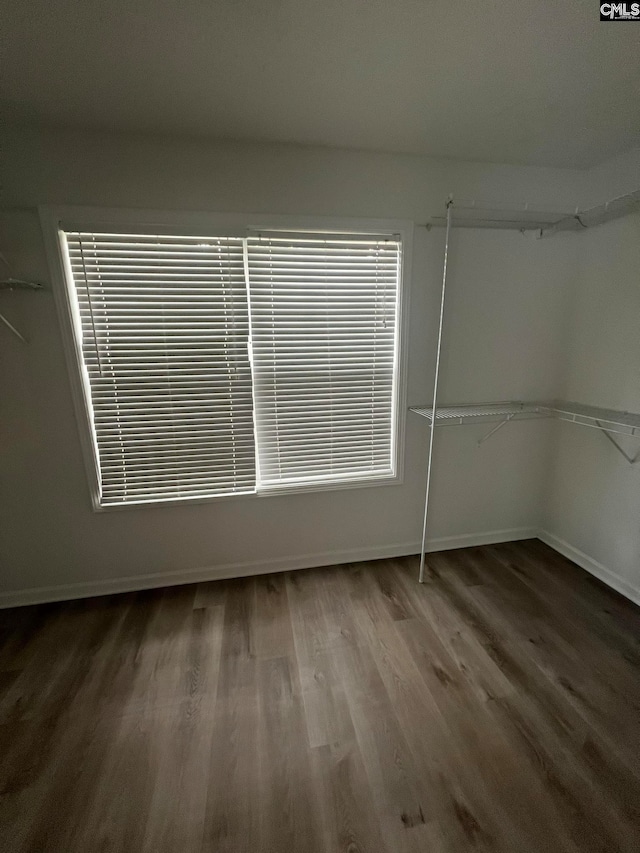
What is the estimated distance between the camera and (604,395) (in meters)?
2.16

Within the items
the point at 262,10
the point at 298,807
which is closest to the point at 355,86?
the point at 262,10

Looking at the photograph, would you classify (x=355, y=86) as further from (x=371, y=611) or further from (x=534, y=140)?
(x=371, y=611)

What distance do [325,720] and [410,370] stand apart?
1.78 metres

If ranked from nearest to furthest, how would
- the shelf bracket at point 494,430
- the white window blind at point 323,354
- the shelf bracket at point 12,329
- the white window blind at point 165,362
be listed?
the shelf bracket at point 12,329, the white window blind at point 165,362, the white window blind at point 323,354, the shelf bracket at point 494,430

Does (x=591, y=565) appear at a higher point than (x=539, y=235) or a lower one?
lower

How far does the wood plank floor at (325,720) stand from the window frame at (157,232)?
0.71 metres

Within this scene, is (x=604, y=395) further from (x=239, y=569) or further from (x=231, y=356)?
(x=239, y=569)

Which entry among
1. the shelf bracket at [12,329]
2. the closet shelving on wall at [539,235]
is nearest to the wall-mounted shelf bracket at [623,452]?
the closet shelving on wall at [539,235]

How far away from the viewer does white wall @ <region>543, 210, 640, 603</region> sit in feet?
6.50

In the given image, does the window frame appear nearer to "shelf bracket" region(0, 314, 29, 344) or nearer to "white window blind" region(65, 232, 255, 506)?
"white window blind" region(65, 232, 255, 506)

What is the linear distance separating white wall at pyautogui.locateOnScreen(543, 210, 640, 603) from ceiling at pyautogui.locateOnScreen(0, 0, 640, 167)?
0.57m

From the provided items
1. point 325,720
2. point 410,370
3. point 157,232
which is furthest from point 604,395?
point 157,232

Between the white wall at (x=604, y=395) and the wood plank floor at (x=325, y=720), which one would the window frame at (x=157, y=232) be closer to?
the wood plank floor at (x=325, y=720)

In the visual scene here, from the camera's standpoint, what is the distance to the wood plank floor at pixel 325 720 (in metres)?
1.11
